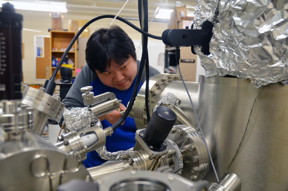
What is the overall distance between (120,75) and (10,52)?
850 mm

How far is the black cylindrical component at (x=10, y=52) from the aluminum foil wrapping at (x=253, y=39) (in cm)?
34

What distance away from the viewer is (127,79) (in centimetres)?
124

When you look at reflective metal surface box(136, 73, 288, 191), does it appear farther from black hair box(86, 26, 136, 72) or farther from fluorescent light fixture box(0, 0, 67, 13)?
fluorescent light fixture box(0, 0, 67, 13)

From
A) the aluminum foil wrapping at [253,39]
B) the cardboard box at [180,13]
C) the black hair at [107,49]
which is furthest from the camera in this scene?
the cardboard box at [180,13]

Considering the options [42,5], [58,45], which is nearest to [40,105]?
[58,45]

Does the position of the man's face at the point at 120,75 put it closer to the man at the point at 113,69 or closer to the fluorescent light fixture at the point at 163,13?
the man at the point at 113,69

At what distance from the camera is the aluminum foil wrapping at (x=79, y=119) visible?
1.86ft

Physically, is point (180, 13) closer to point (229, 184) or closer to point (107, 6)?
point (107, 6)

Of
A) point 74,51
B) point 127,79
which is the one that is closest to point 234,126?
point 127,79

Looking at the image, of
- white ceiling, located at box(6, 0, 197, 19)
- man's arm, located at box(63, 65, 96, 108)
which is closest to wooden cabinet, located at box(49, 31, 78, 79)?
white ceiling, located at box(6, 0, 197, 19)

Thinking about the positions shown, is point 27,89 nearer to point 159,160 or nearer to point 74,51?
point 159,160

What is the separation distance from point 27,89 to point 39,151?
146mm

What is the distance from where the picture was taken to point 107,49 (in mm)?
1133

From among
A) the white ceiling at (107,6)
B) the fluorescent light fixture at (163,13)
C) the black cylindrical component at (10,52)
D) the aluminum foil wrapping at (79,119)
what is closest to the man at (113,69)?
the aluminum foil wrapping at (79,119)
